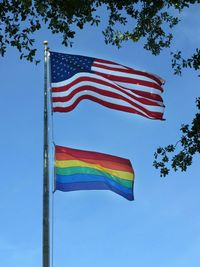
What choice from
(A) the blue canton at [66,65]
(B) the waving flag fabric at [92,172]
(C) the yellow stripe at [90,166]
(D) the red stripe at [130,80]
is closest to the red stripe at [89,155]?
(B) the waving flag fabric at [92,172]

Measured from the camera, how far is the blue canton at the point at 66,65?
21.3m

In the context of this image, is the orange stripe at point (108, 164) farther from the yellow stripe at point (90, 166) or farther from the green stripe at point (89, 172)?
the green stripe at point (89, 172)

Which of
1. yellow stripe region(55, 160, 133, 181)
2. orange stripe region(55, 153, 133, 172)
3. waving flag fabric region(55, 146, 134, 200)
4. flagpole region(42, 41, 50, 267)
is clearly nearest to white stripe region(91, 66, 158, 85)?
flagpole region(42, 41, 50, 267)

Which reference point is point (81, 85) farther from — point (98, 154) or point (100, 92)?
point (98, 154)

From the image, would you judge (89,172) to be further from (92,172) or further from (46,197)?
(46,197)

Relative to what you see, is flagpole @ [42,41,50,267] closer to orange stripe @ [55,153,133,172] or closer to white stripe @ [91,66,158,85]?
orange stripe @ [55,153,133,172]

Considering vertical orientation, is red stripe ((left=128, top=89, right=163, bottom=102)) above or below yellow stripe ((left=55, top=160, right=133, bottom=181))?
above

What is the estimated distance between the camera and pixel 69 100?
20297mm

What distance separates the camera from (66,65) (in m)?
21.7

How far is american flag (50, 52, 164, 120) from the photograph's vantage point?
68.8 ft

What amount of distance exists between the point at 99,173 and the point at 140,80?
4232 mm

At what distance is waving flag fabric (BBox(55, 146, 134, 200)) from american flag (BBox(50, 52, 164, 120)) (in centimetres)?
185

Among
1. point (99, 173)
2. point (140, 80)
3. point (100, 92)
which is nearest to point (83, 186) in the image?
point (99, 173)

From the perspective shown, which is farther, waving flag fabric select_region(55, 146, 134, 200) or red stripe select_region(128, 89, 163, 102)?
red stripe select_region(128, 89, 163, 102)
